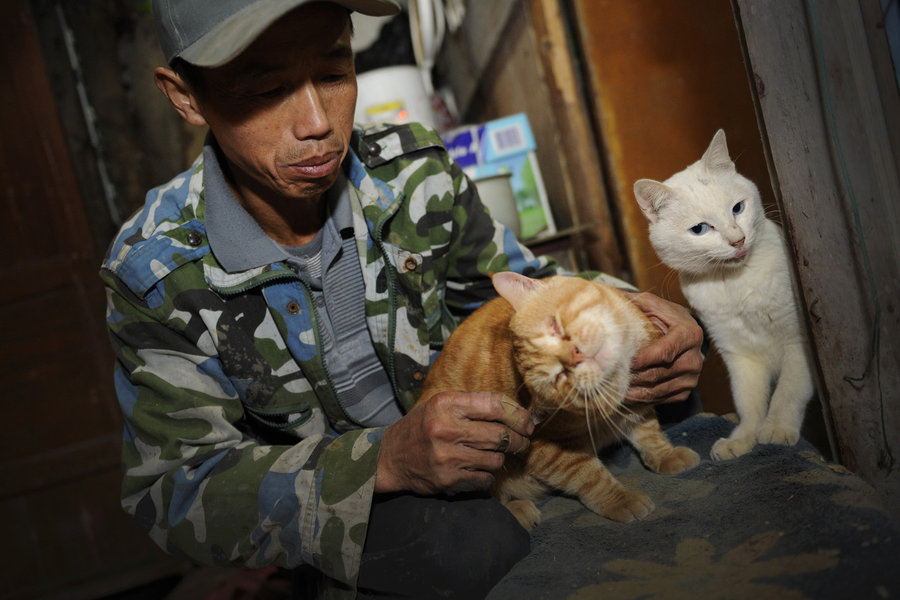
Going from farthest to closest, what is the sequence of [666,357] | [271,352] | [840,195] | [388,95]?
[388,95] → [271,352] → [666,357] → [840,195]

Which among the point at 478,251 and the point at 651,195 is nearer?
the point at 651,195

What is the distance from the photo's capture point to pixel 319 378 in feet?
4.80

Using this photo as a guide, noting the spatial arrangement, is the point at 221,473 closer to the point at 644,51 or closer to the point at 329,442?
the point at 329,442

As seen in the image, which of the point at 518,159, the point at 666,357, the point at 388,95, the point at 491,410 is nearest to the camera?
the point at 491,410

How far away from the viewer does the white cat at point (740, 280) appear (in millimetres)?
1099

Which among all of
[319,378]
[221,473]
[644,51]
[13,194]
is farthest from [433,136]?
[13,194]

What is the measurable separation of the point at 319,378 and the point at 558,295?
636 millimetres

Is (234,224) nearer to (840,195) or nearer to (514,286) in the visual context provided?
(514,286)

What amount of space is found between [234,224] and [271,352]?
31 cm

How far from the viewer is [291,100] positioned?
3.87 feet

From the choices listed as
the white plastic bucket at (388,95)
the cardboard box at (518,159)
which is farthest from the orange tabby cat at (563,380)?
the white plastic bucket at (388,95)

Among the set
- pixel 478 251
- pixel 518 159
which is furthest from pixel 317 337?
pixel 518 159

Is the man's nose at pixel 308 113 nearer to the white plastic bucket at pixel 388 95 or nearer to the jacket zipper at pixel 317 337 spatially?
the jacket zipper at pixel 317 337

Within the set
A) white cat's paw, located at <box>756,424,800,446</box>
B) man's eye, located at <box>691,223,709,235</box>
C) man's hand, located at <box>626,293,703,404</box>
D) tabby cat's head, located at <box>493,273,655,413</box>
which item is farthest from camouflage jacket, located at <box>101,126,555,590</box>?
white cat's paw, located at <box>756,424,800,446</box>
